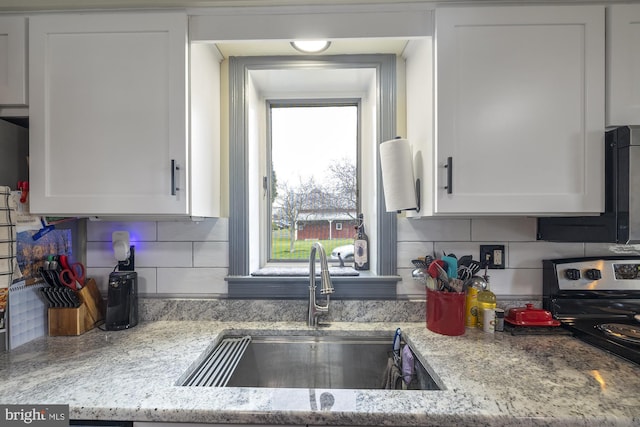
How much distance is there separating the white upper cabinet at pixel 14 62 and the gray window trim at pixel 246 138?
28.5 inches

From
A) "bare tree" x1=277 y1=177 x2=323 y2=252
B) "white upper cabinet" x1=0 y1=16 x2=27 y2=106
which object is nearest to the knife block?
"white upper cabinet" x1=0 y1=16 x2=27 y2=106

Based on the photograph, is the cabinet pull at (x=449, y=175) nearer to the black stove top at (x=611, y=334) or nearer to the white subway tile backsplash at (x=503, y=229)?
the white subway tile backsplash at (x=503, y=229)

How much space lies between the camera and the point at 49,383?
0.85m

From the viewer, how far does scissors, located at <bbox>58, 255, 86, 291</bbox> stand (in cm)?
119

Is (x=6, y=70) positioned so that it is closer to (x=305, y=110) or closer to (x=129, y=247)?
(x=129, y=247)

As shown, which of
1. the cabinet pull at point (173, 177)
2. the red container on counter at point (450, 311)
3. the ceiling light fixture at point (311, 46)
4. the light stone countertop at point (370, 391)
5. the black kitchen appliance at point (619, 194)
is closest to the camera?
the light stone countertop at point (370, 391)

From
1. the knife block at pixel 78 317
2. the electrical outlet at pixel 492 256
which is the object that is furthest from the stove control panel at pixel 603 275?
the knife block at pixel 78 317

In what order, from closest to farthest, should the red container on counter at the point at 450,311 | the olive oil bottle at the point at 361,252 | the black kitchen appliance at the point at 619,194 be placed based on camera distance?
1. the black kitchen appliance at the point at 619,194
2. the red container on counter at the point at 450,311
3. the olive oil bottle at the point at 361,252

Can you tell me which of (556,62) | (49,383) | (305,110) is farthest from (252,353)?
(556,62)

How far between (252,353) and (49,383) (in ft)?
2.09

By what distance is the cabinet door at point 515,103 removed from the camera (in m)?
1.04

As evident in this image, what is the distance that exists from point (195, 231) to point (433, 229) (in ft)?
3.55

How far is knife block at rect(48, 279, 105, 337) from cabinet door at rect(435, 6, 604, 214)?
1451 millimetres

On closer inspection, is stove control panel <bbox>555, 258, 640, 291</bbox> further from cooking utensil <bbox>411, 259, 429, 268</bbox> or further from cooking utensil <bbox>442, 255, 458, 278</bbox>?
cooking utensil <bbox>411, 259, 429, 268</bbox>
